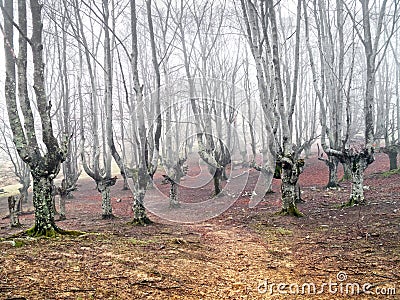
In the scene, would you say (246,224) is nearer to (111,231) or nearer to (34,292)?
(111,231)

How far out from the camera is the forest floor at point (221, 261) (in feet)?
12.1

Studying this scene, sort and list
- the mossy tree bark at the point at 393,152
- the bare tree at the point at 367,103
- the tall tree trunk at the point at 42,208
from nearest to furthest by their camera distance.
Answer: the tall tree trunk at the point at 42,208 < the bare tree at the point at 367,103 < the mossy tree bark at the point at 393,152

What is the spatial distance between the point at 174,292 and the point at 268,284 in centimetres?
118

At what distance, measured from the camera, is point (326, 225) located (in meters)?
7.16

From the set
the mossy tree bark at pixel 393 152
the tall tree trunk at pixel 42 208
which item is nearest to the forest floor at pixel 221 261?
the tall tree trunk at pixel 42 208

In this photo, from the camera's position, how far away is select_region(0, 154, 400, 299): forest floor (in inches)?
145
